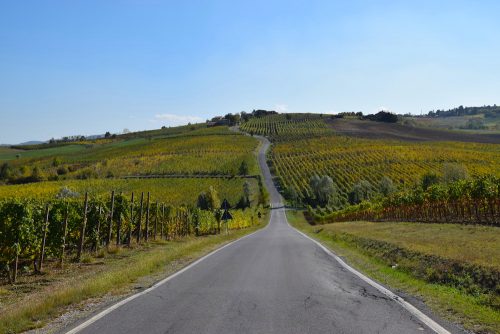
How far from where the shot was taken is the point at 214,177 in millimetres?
116375

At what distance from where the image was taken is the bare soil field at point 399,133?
520 ft

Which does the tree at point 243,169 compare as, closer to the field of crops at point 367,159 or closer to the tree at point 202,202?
the field of crops at point 367,159

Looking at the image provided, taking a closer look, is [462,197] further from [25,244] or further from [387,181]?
[387,181]

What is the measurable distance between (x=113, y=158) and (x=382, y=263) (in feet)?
434

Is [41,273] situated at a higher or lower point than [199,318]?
lower

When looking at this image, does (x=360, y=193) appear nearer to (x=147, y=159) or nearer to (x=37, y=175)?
(x=147, y=159)

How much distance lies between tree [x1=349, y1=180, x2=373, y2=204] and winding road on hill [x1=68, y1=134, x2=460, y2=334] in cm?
8147

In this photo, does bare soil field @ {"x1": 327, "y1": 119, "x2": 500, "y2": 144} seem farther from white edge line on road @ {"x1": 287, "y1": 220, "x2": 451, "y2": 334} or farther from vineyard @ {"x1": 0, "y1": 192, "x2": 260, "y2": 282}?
white edge line on road @ {"x1": 287, "y1": 220, "x2": 451, "y2": 334}

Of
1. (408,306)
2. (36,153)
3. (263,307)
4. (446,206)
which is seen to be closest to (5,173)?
(36,153)

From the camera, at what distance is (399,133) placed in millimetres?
170500

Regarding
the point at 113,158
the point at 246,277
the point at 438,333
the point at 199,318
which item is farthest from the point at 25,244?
the point at 113,158

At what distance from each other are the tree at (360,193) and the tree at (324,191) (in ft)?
11.3

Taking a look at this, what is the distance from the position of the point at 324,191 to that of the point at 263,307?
3566 inches

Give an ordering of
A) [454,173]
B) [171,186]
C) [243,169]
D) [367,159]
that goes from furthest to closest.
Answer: [367,159], [243,169], [171,186], [454,173]
